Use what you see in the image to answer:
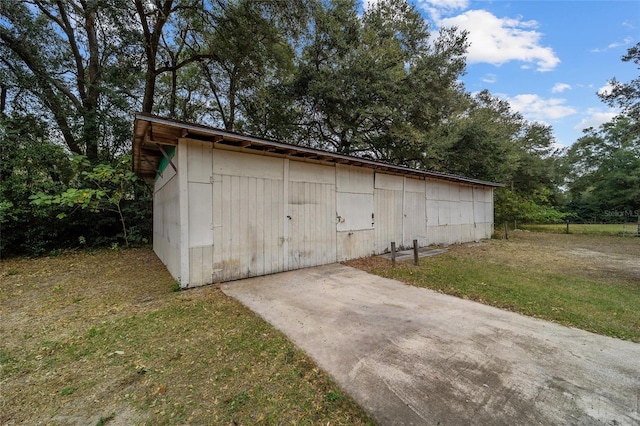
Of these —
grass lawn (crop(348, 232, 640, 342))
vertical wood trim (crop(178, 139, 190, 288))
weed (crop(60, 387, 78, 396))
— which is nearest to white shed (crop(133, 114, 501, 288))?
vertical wood trim (crop(178, 139, 190, 288))

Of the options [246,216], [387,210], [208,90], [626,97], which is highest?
[208,90]

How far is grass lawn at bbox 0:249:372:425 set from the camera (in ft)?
5.40

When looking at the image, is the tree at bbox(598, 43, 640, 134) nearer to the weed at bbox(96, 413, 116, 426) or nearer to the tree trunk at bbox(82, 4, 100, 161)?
the weed at bbox(96, 413, 116, 426)

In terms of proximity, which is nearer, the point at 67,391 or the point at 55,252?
the point at 67,391

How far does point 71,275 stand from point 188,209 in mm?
3441

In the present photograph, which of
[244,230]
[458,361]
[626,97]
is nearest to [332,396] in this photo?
[458,361]

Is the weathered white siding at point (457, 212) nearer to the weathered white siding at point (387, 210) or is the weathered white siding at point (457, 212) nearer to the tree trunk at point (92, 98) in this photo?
the weathered white siding at point (387, 210)

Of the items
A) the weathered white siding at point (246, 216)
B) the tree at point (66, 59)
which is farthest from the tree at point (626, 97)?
the tree at point (66, 59)

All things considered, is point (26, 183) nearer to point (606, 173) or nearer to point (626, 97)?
point (626, 97)

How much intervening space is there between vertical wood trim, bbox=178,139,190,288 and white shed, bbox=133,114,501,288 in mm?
15

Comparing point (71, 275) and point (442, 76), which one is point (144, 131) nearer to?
point (71, 275)

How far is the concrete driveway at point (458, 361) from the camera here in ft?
5.37

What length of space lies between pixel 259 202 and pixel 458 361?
13.1 ft

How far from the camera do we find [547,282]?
4.80 m
